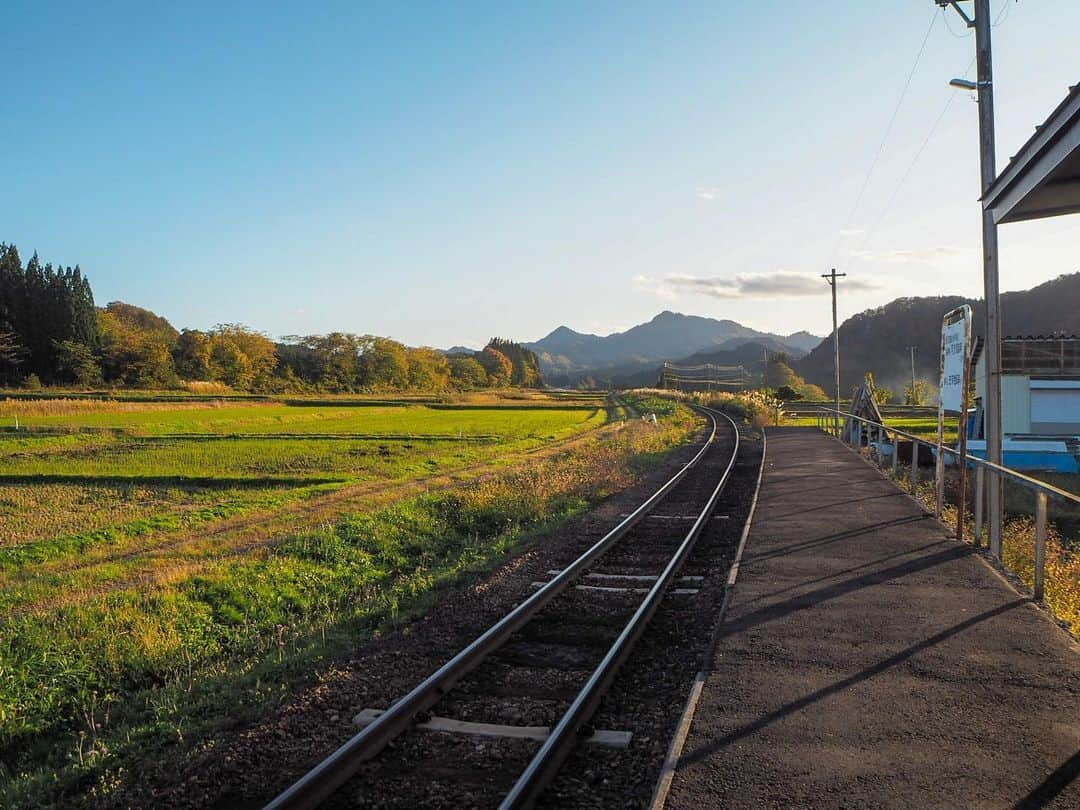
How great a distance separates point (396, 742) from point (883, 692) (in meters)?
3.40

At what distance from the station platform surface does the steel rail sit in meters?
0.75

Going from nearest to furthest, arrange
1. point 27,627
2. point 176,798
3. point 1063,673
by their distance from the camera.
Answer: point 176,798 → point 1063,673 → point 27,627

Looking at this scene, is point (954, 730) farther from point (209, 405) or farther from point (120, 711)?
point (209, 405)

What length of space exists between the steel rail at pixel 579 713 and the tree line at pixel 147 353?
3369 inches

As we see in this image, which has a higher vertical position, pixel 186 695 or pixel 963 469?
pixel 963 469

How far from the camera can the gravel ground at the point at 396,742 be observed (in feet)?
14.8

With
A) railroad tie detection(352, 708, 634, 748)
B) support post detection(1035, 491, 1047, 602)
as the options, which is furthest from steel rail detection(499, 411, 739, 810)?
support post detection(1035, 491, 1047, 602)

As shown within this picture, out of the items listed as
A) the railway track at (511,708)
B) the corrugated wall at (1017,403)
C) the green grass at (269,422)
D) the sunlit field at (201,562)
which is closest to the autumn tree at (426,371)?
the green grass at (269,422)

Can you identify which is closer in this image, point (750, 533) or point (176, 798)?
point (176, 798)

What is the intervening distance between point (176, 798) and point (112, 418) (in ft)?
152

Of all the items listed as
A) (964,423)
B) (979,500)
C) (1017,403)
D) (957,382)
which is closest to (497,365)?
(1017,403)

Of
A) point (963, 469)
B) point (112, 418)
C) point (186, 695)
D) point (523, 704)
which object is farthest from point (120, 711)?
point (112, 418)

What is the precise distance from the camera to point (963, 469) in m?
9.99

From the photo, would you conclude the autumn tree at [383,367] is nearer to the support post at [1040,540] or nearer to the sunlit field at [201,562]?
the sunlit field at [201,562]
